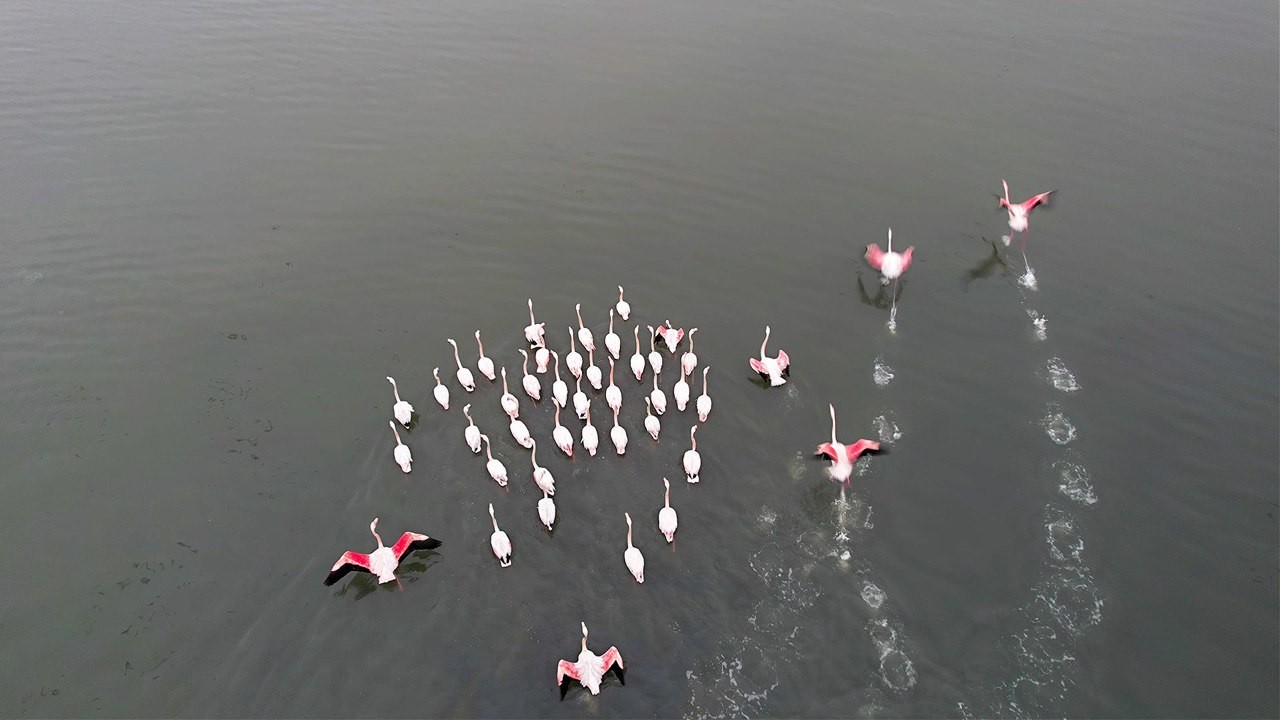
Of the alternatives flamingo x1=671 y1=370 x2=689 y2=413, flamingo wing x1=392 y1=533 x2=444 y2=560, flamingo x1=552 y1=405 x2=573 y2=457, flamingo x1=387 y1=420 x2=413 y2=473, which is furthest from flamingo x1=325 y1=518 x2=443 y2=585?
flamingo x1=671 y1=370 x2=689 y2=413

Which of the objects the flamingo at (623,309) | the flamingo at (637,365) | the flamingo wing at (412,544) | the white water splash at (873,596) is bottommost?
the white water splash at (873,596)

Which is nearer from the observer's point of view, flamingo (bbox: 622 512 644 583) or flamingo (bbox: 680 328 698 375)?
flamingo (bbox: 622 512 644 583)

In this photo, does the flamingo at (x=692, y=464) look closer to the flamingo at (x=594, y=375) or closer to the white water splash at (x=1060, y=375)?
the flamingo at (x=594, y=375)

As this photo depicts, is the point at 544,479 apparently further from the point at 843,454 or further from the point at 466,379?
the point at 843,454

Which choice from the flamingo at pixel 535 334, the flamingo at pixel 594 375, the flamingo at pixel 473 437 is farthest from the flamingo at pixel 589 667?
the flamingo at pixel 535 334

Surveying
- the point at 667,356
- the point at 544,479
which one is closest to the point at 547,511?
the point at 544,479

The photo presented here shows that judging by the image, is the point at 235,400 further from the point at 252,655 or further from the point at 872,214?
the point at 872,214

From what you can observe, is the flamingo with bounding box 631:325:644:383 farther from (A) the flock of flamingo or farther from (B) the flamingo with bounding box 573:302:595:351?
(B) the flamingo with bounding box 573:302:595:351
